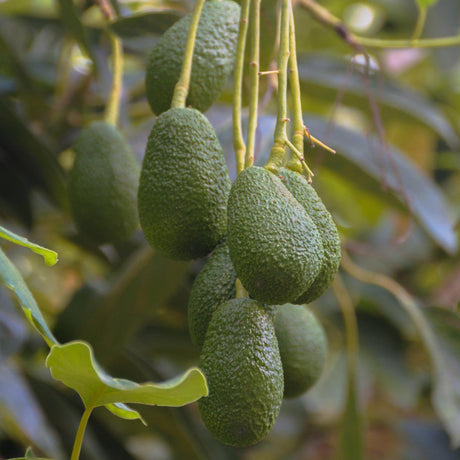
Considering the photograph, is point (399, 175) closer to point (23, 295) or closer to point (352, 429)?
point (352, 429)

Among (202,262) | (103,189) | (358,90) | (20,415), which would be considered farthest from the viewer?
(358,90)

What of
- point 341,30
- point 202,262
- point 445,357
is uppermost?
point 341,30

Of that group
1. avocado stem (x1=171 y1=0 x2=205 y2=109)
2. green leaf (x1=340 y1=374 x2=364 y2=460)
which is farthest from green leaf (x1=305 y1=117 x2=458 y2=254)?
avocado stem (x1=171 y1=0 x2=205 y2=109)

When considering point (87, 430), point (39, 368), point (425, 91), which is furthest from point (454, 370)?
point (425, 91)

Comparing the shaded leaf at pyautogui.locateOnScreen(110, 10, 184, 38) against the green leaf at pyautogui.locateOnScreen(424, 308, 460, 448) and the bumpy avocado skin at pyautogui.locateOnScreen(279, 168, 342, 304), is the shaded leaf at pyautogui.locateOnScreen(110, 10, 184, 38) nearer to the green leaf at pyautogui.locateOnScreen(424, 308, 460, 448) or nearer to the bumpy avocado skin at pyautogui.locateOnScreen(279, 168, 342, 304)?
the bumpy avocado skin at pyautogui.locateOnScreen(279, 168, 342, 304)

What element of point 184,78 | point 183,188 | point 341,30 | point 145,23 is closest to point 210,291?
point 183,188

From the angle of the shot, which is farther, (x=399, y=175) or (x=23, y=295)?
(x=399, y=175)

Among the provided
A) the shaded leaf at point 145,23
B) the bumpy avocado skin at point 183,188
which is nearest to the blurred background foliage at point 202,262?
the shaded leaf at point 145,23
